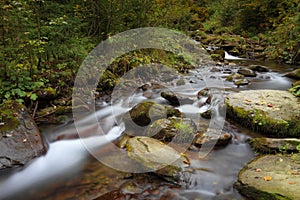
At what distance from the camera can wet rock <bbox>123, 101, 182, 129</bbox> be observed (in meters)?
5.00

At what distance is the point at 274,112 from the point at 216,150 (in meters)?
1.64

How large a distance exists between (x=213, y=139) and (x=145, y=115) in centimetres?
146

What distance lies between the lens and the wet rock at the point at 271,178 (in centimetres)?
282

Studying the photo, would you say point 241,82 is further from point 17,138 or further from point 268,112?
point 17,138

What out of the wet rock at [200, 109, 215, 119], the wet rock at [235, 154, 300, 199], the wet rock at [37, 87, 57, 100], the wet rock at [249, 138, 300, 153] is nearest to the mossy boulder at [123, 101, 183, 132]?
the wet rock at [200, 109, 215, 119]

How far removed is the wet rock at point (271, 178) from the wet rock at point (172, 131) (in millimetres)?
1179

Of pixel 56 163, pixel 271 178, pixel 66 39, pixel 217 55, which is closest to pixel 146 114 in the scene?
pixel 56 163

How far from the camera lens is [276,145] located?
13.1 feet

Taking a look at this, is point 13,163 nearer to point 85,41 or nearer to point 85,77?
point 85,77

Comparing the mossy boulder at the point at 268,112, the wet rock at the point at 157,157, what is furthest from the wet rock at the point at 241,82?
the wet rock at the point at 157,157

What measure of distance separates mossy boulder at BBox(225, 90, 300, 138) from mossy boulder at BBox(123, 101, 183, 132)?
132cm

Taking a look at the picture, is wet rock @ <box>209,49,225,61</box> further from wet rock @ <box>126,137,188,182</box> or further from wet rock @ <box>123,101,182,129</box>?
wet rock @ <box>126,137,188,182</box>

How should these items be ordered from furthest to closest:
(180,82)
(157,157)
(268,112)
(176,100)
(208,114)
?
(180,82) < (176,100) < (208,114) < (268,112) < (157,157)

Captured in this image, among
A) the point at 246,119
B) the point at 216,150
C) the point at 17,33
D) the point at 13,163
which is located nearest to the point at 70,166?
the point at 13,163
